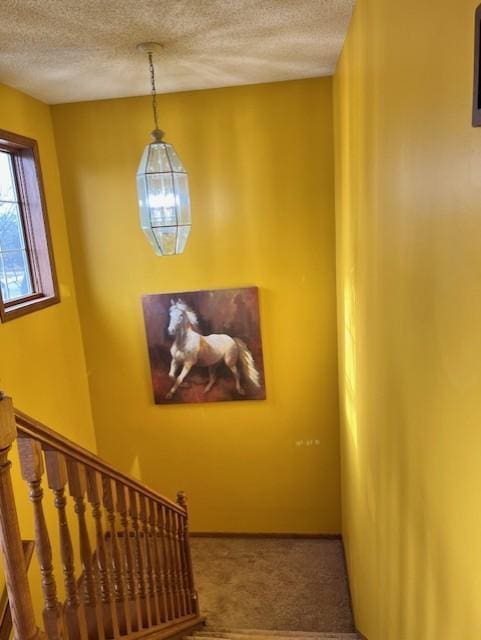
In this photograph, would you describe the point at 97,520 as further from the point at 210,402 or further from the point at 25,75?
the point at 25,75

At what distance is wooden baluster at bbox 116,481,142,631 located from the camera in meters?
2.26

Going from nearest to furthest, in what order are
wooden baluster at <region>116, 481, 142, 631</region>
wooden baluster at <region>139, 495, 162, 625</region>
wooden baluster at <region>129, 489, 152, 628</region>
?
wooden baluster at <region>116, 481, 142, 631</region>, wooden baluster at <region>129, 489, 152, 628</region>, wooden baluster at <region>139, 495, 162, 625</region>

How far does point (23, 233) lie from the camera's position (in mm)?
3527

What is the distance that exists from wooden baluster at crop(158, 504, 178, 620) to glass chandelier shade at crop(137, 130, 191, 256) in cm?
160

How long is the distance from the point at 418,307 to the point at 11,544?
1372 millimetres

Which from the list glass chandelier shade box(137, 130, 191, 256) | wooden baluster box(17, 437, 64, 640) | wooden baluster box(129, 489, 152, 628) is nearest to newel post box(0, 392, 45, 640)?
wooden baluster box(17, 437, 64, 640)

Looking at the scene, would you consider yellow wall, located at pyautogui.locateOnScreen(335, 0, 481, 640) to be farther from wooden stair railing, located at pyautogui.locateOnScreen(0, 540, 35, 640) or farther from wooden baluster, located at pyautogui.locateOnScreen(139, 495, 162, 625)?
wooden stair railing, located at pyautogui.locateOnScreen(0, 540, 35, 640)

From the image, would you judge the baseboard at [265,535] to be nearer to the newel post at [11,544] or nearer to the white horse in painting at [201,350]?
the white horse in painting at [201,350]

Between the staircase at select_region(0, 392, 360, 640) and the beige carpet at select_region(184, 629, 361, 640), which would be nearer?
the staircase at select_region(0, 392, 360, 640)

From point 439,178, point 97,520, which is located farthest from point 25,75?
point 439,178

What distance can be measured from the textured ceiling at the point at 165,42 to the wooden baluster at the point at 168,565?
2.59 metres

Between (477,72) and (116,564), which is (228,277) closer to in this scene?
(116,564)

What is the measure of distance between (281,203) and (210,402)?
5.97 feet

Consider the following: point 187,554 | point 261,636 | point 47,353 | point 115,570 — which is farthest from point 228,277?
point 261,636
